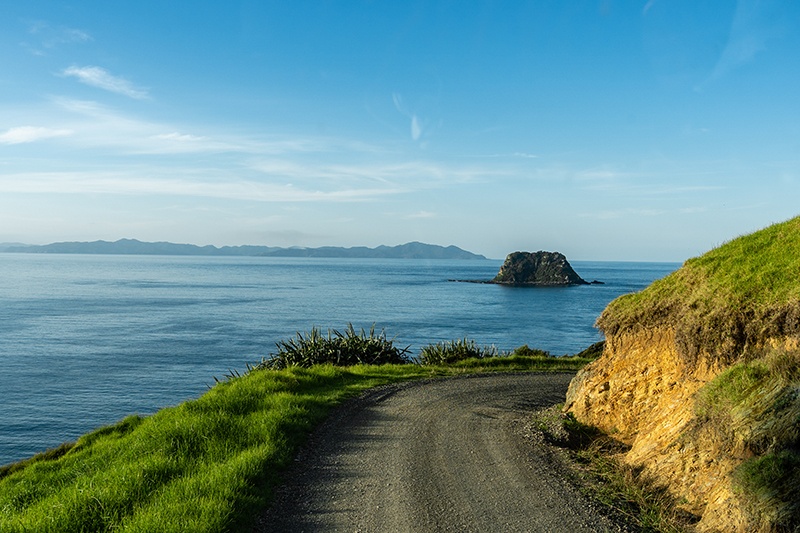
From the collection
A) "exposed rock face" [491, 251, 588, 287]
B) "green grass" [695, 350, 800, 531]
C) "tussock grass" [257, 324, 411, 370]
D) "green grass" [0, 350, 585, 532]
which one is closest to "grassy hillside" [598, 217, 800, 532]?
"green grass" [695, 350, 800, 531]

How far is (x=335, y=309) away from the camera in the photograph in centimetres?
10012

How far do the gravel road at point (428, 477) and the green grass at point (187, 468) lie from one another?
66cm

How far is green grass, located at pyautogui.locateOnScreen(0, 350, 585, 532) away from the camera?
9188 millimetres

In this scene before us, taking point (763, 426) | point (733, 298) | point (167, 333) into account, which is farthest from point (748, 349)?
point (167, 333)

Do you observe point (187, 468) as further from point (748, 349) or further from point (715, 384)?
point (748, 349)

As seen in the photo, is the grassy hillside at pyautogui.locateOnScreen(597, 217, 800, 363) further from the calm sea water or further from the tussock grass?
the calm sea water

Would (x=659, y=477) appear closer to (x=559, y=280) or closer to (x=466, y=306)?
(x=466, y=306)

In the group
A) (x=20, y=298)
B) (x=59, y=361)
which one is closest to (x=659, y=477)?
(x=59, y=361)

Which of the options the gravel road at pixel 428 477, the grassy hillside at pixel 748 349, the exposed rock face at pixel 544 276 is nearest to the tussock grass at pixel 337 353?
the gravel road at pixel 428 477

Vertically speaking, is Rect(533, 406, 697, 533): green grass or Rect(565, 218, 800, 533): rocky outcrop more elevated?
Rect(565, 218, 800, 533): rocky outcrop

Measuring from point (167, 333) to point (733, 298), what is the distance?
6827 cm

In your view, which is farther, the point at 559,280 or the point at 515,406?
the point at 559,280

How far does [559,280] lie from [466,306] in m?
86.9

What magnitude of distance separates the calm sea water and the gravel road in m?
23.1
